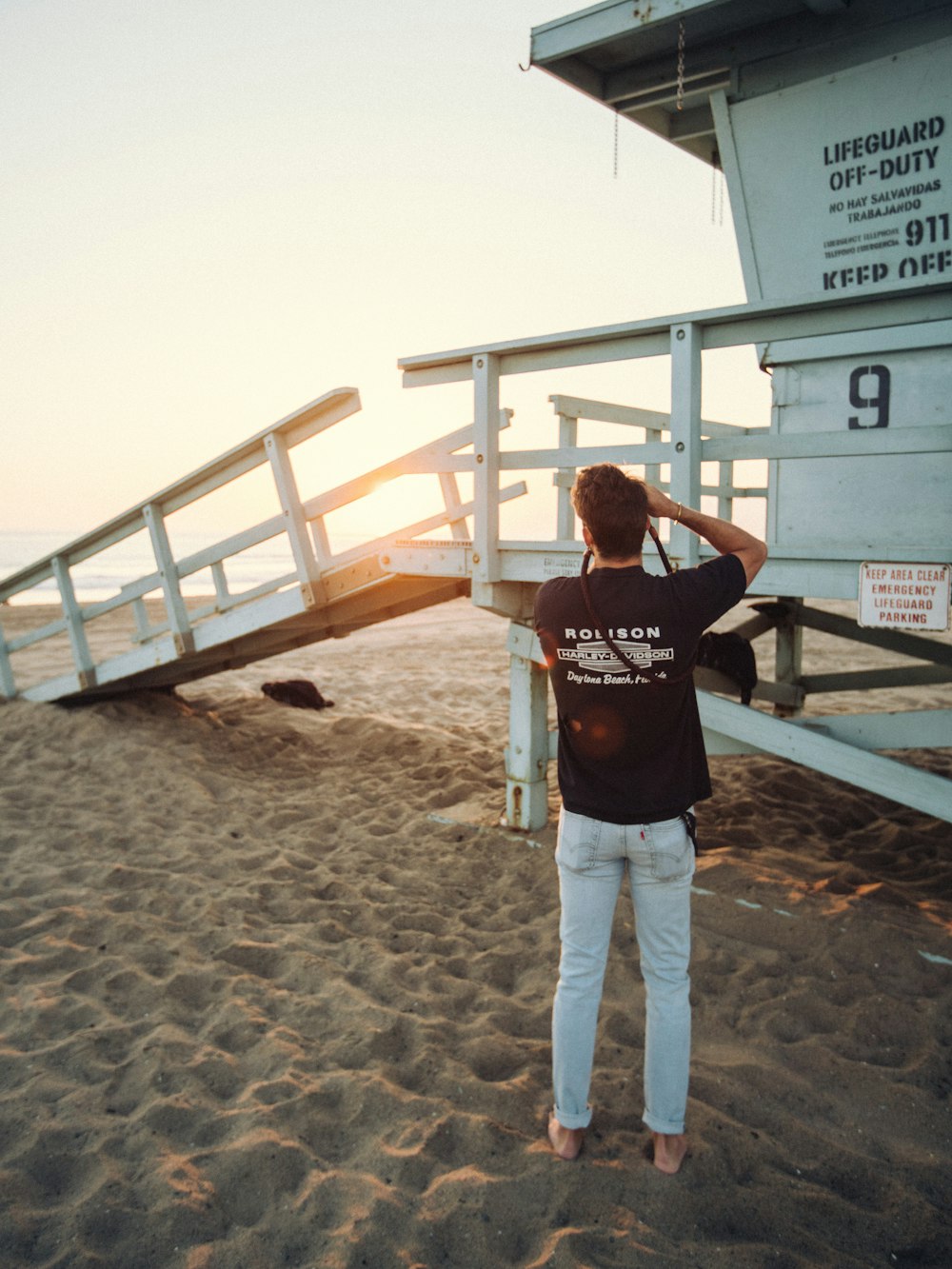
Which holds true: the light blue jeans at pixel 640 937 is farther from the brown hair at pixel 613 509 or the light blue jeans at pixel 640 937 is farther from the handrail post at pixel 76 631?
the handrail post at pixel 76 631

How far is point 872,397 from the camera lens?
519cm

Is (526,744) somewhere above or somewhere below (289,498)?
below

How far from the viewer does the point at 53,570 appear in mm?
7906

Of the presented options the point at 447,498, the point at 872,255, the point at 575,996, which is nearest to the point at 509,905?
the point at 575,996

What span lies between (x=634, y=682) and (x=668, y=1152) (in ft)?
4.93

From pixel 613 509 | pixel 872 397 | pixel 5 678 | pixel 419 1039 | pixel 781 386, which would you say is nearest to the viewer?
pixel 613 509

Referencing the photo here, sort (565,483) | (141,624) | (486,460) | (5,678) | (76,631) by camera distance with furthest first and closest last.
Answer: (5,678)
(141,624)
(76,631)
(565,483)
(486,460)

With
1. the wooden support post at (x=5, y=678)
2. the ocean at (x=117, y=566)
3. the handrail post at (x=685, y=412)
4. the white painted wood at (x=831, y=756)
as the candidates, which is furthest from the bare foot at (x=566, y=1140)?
the ocean at (x=117, y=566)

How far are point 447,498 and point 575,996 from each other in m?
5.21

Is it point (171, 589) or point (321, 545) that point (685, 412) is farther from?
point (171, 589)

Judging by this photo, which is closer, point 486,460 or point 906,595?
point 906,595

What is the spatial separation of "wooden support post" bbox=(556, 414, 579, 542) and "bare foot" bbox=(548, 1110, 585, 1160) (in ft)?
12.6

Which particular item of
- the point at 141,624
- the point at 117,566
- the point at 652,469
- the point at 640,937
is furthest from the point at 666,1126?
the point at 117,566

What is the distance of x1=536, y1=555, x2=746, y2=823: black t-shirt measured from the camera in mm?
2531
